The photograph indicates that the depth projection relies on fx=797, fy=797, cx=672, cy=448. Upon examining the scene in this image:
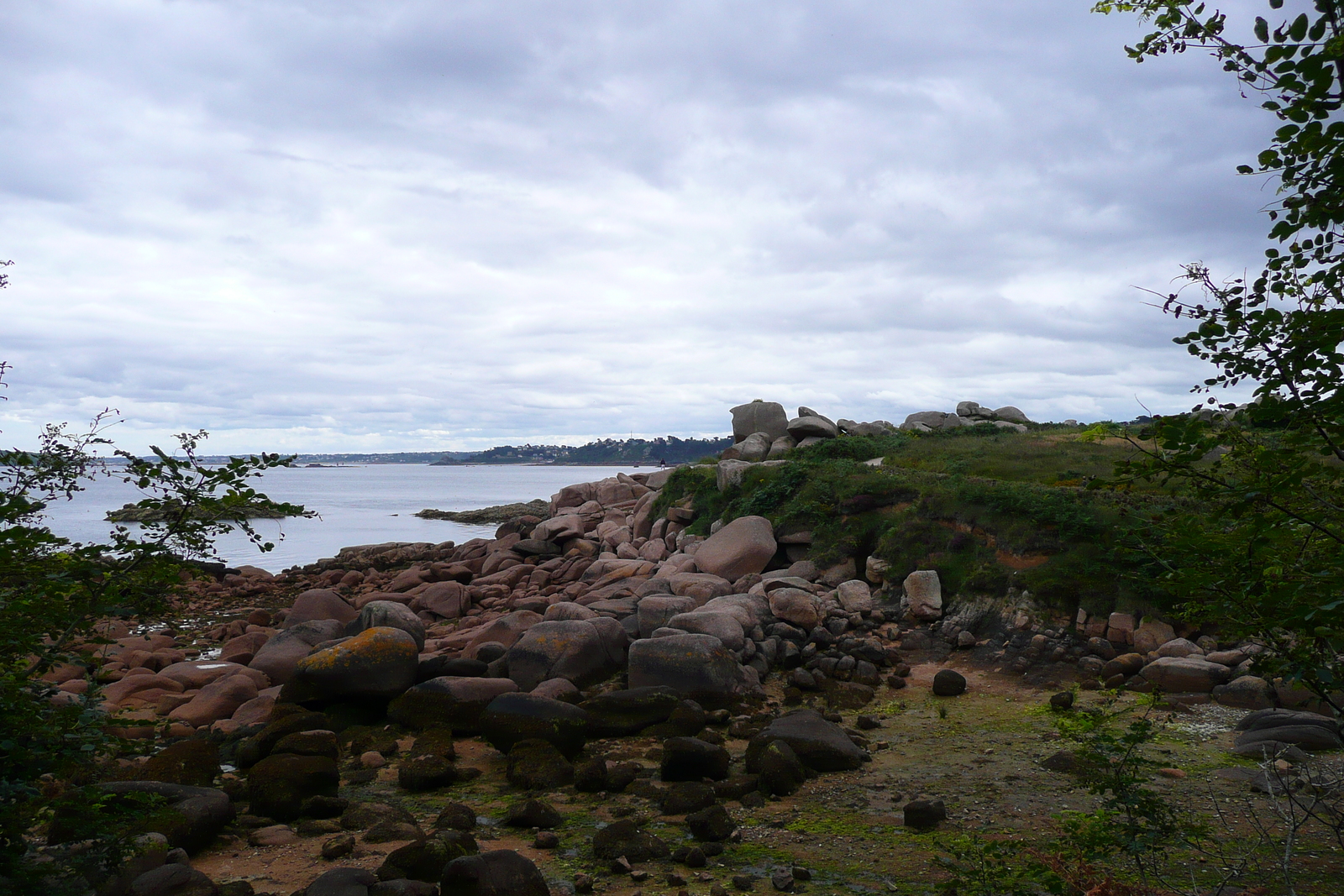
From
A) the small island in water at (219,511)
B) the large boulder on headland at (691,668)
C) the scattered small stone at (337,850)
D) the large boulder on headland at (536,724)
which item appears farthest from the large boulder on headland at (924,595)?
the small island in water at (219,511)

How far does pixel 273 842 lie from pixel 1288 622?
8.00m

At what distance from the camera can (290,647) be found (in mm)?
13742

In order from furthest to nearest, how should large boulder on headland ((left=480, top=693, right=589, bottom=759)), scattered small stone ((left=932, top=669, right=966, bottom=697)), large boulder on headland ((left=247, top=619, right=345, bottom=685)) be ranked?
1. large boulder on headland ((left=247, top=619, right=345, bottom=685))
2. scattered small stone ((left=932, top=669, right=966, bottom=697))
3. large boulder on headland ((left=480, top=693, right=589, bottom=759))

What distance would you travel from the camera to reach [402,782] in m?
8.77

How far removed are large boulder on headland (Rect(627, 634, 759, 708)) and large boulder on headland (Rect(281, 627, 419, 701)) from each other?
3352 millimetres

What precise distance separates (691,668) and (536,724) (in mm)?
2510

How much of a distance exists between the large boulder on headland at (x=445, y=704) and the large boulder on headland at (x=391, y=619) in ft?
8.40

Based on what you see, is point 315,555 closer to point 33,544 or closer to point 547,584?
point 547,584

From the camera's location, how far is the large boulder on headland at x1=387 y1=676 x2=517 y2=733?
10562 mm

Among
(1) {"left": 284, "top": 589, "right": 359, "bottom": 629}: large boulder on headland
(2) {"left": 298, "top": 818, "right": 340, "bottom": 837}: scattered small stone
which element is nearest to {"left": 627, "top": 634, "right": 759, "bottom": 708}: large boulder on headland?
(2) {"left": 298, "top": 818, "right": 340, "bottom": 837}: scattered small stone

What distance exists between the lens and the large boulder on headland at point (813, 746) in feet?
28.6

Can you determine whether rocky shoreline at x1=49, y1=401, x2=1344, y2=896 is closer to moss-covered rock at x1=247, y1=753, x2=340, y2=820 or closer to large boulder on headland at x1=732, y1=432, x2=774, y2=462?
moss-covered rock at x1=247, y1=753, x2=340, y2=820

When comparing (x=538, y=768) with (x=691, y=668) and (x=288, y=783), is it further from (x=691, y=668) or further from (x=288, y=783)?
(x=691, y=668)

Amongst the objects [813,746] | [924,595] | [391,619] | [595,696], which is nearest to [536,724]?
[595,696]
